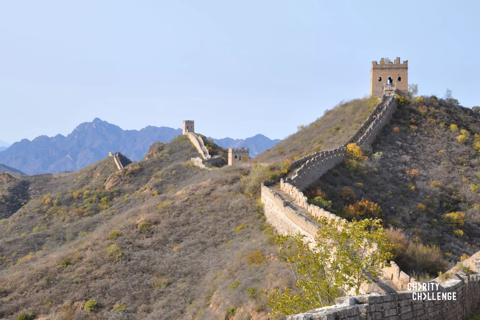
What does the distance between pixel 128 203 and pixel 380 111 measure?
29.4m

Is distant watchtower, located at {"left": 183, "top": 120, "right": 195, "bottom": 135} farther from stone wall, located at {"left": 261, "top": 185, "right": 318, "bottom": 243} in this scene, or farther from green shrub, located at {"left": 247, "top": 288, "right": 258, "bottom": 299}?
green shrub, located at {"left": 247, "top": 288, "right": 258, "bottom": 299}

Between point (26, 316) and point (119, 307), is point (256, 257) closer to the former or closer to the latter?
point (119, 307)

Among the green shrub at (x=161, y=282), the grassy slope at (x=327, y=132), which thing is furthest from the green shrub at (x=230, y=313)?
the grassy slope at (x=327, y=132)

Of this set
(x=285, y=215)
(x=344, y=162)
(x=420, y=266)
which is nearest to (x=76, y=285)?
(x=285, y=215)

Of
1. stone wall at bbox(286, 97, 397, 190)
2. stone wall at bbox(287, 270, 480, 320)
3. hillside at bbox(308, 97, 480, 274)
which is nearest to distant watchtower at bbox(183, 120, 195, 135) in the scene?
stone wall at bbox(286, 97, 397, 190)

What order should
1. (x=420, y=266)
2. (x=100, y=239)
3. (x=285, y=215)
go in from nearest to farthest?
(x=420, y=266)
(x=285, y=215)
(x=100, y=239)

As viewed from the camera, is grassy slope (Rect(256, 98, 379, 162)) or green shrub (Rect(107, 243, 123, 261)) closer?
green shrub (Rect(107, 243, 123, 261))

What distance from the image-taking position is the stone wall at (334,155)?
122ft

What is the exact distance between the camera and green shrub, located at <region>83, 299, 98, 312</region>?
2786cm

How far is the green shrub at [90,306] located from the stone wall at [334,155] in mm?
14078

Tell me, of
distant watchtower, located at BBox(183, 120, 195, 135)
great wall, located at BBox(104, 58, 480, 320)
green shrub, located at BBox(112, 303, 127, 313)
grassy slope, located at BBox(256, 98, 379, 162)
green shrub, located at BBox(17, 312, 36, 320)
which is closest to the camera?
great wall, located at BBox(104, 58, 480, 320)

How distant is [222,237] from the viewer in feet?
112

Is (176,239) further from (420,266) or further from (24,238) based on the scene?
(24,238)

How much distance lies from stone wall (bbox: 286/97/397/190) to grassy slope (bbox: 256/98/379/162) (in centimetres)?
127
